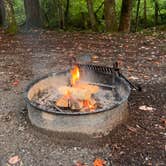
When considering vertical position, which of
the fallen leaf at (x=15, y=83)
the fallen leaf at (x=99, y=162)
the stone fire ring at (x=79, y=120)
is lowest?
the fallen leaf at (x=99, y=162)

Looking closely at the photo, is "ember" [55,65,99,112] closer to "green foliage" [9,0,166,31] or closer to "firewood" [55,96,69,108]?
"firewood" [55,96,69,108]

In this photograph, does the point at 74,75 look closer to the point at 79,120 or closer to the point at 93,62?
A: the point at 79,120

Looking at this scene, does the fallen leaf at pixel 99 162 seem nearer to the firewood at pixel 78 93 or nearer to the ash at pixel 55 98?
the ash at pixel 55 98

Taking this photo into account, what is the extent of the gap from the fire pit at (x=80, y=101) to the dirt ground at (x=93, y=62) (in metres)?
0.21

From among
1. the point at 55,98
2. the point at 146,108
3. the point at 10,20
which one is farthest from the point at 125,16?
the point at 55,98

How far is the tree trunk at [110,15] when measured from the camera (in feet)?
36.9

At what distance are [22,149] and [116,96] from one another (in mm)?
1880

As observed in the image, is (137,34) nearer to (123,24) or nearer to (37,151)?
(123,24)

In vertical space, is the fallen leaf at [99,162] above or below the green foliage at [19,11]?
above

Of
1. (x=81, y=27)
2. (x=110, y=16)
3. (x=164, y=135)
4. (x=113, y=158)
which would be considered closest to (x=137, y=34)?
(x=110, y=16)

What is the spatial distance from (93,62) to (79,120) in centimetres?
343

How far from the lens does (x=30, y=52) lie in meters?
8.91

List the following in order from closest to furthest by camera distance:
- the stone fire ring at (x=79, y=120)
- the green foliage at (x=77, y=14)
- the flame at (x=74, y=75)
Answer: the stone fire ring at (x=79, y=120) → the flame at (x=74, y=75) → the green foliage at (x=77, y=14)

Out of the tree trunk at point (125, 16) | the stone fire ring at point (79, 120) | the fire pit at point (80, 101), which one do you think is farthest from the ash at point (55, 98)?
the tree trunk at point (125, 16)
